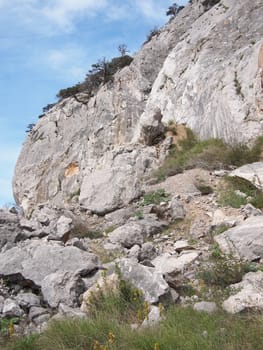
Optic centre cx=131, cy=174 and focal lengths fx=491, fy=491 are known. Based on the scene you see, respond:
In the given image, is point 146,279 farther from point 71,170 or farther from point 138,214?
point 71,170

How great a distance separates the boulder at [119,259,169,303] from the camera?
19.1 ft

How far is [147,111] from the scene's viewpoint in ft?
56.4

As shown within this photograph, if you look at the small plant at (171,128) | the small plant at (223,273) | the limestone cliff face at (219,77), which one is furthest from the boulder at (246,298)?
the small plant at (171,128)

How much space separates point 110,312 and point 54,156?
68.5ft

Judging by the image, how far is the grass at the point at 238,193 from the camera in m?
10.0

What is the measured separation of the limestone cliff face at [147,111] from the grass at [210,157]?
46 centimetres

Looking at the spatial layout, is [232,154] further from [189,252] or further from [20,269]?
[20,269]

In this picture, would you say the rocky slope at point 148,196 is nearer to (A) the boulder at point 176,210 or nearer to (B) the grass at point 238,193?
(A) the boulder at point 176,210

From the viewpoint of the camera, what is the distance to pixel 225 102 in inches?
579

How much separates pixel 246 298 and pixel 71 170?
1917 centimetres

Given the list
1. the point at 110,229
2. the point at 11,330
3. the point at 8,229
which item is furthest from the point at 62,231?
the point at 11,330

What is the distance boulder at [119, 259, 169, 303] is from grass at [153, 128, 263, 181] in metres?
6.98

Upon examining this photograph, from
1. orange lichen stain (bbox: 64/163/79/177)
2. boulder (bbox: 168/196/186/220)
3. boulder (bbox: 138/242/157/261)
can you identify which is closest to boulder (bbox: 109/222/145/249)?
boulder (bbox: 138/242/157/261)

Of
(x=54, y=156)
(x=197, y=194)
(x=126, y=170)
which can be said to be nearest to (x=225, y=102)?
(x=126, y=170)
